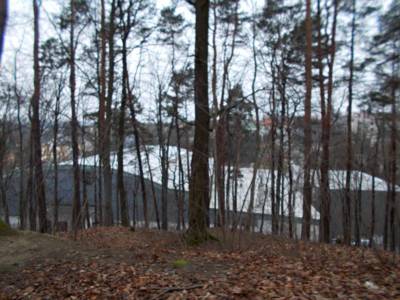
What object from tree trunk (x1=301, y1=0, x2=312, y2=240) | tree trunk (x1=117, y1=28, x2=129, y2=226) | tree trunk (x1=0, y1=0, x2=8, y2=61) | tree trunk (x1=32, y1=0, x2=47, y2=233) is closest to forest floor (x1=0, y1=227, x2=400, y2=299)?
tree trunk (x1=0, y1=0, x2=8, y2=61)

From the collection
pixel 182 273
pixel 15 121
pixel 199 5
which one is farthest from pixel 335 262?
pixel 15 121

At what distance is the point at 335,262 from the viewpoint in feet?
24.2

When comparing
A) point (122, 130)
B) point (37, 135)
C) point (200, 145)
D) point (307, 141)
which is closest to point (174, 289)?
point (200, 145)

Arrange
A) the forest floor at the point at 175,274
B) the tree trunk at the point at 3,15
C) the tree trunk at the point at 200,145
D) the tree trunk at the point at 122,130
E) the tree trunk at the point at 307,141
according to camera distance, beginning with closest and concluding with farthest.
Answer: the forest floor at the point at 175,274, the tree trunk at the point at 3,15, the tree trunk at the point at 200,145, the tree trunk at the point at 307,141, the tree trunk at the point at 122,130

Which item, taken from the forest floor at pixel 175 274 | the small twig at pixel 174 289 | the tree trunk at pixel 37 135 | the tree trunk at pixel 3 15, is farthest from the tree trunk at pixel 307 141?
the tree trunk at pixel 3 15

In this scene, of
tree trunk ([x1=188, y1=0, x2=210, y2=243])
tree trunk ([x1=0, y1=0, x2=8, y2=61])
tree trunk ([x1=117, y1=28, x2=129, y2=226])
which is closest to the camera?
tree trunk ([x1=0, y1=0, x2=8, y2=61])

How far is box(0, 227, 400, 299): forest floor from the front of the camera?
5.28 m

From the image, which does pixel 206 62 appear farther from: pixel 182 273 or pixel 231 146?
pixel 231 146

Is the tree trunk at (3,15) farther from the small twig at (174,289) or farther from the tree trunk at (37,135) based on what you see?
the tree trunk at (37,135)

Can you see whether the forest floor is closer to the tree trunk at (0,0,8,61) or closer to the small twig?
the small twig

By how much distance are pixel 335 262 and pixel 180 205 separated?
16.4 meters

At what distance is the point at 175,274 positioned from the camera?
20.5 ft

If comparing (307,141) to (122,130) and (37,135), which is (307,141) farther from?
(37,135)

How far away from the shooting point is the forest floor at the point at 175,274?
528 centimetres
